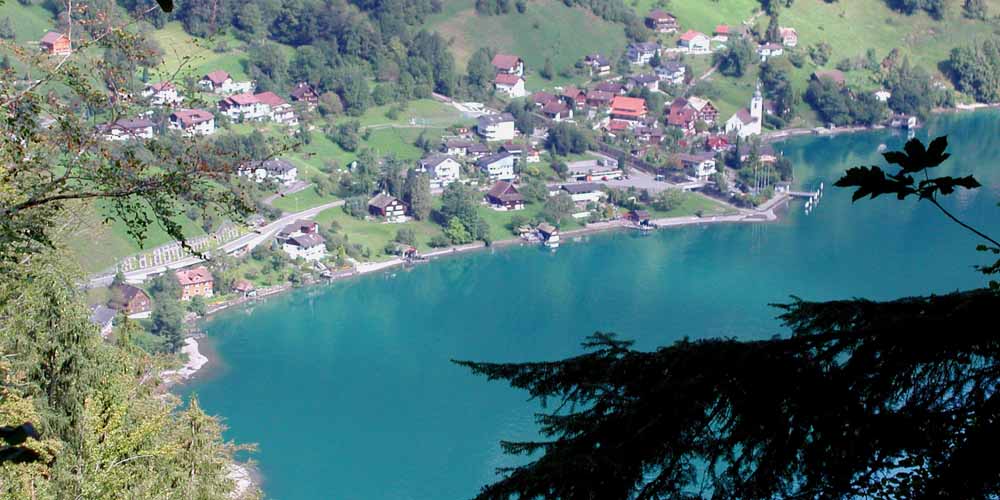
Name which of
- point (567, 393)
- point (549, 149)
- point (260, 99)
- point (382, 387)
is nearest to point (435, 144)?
point (549, 149)

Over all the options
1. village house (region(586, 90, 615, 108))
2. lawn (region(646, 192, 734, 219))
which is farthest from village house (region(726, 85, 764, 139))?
lawn (region(646, 192, 734, 219))

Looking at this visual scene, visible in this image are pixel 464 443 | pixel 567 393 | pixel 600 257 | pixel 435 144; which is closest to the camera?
pixel 567 393

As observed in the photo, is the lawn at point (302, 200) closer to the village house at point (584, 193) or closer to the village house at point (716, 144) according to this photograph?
the village house at point (584, 193)

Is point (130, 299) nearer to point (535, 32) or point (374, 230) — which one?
point (374, 230)

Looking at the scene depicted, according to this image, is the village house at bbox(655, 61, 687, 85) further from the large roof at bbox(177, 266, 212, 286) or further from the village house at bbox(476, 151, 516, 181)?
the large roof at bbox(177, 266, 212, 286)

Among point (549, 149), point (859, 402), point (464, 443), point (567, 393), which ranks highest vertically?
point (859, 402)

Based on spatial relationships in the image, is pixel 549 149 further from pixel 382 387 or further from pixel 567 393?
pixel 567 393

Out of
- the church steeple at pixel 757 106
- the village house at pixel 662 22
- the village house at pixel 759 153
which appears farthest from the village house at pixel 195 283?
the village house at pixel 662 22

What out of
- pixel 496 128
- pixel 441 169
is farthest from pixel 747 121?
pixel 441 169
